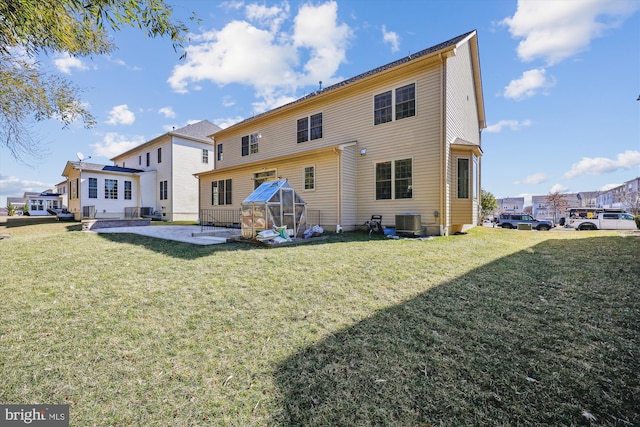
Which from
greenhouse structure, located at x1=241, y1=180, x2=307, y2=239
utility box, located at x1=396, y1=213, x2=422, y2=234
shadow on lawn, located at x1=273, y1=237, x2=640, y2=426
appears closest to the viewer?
shadow on lawn, located at x1=273, y1=237, x2=640, y2=426

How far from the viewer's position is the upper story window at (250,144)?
16.9 metres

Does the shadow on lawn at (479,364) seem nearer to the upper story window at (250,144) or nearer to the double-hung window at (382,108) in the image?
the double-hung window at (382,108)

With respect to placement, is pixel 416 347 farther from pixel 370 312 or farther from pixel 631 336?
pixel 631 336

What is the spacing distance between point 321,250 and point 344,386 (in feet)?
16.0

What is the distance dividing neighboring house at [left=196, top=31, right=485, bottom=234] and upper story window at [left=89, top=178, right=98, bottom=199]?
14.8m

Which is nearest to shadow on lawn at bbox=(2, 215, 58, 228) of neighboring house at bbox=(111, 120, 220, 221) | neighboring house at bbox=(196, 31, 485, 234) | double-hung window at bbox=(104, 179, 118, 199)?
double-hung window at bbox=(104, 179, 118, 199)

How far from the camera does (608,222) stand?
19.7 m

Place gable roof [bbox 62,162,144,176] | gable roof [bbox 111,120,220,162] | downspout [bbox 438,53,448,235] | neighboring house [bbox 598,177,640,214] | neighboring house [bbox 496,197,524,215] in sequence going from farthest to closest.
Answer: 1. neighboring house [bbox 496,197,524,215]
2. neighboring house [bbox 598,177,640,214]
3. gable roof [bbox 111,120,220,162]
4. gable roof [bbox 62,162,144,176]
5. downspout [bbox 438,53,448,235]

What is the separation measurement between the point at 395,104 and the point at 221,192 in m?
11.7

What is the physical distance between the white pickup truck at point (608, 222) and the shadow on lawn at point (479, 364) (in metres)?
22.5

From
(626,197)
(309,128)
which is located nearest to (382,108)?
(309,128)

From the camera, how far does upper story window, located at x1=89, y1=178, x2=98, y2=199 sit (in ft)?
68.7

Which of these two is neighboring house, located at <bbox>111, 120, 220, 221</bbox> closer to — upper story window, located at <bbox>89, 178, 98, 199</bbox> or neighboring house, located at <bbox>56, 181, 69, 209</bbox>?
upper story window, located at <bbox>89, 178, 98, 199</bbox>

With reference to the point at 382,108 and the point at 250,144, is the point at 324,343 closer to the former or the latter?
the point at 382,108
